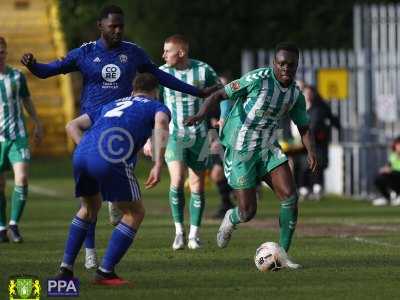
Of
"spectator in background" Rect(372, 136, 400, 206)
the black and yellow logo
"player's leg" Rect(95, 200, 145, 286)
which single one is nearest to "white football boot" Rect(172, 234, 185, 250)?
"player's leg" Rect(95, 200, 145, 286)

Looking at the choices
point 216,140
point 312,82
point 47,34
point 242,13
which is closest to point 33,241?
point 216,140

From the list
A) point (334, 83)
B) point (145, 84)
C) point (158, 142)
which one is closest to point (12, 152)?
point (145, 84)

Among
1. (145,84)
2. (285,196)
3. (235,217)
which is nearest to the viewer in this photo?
(145,84)

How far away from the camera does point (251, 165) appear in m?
15.2

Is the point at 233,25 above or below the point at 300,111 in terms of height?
below

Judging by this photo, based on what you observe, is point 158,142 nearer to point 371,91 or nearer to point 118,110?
point 118,110

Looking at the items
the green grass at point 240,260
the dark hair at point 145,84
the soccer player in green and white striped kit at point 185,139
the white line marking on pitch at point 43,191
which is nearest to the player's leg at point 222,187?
the green grass at point 240,260

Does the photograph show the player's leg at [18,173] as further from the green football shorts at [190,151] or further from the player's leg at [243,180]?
the player's leg at [243,180]

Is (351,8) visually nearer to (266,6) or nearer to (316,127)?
(266,6)

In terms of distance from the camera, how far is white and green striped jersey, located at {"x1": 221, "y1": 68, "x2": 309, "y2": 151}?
49.0 ft

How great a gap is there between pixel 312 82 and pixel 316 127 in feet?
9.27

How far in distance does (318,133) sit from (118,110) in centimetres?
1724

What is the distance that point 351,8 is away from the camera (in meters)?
43.8

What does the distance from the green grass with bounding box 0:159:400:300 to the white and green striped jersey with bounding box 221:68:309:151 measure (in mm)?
1181
